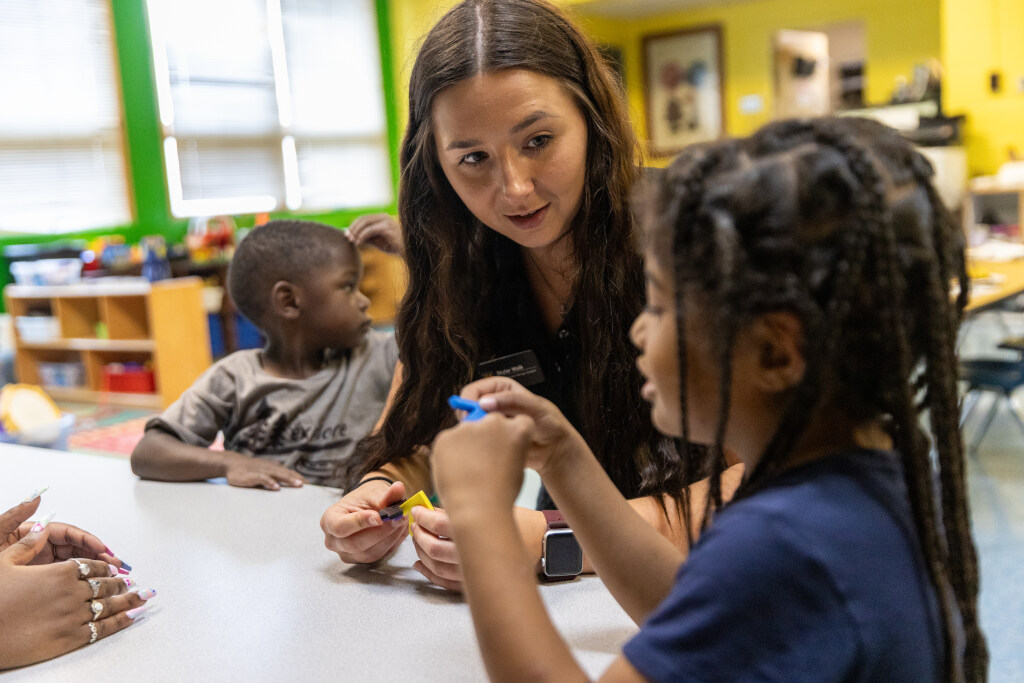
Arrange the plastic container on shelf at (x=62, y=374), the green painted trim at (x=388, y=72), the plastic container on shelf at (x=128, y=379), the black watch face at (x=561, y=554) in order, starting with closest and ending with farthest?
1. the black watch face at (x=561, y=554)
2. the plastic container on shelf at (x=128, y=379)
3. the plastic container on shelf at (x=62, y=374)
4. the green painted trim at (x=388, y=72)

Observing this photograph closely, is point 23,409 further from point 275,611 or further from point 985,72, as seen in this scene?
point 985,72

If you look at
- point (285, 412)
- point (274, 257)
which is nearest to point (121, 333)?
point (274, 257)

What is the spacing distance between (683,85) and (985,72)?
11.8 ft

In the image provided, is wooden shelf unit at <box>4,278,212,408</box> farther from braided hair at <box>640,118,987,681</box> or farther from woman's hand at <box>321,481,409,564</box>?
braided hair at <box>640,118,987,681</box>

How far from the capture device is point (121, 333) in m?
5.59

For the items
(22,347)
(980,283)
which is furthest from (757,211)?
(22,347)

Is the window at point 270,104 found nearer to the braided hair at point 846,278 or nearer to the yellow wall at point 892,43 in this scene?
the yellow wall at point 892,43

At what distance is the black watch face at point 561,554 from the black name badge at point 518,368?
0.38 meters

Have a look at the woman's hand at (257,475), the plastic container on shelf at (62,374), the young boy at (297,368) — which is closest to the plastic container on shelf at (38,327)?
the plastic container on shelf at (62,374)

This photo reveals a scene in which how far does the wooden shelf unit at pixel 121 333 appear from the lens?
5.36 meters

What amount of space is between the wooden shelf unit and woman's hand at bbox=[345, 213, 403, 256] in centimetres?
388

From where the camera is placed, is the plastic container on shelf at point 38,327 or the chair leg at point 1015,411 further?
the plastic container on shelf at point 38,327

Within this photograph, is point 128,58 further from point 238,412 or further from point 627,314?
point 627,314

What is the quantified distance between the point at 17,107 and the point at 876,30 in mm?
7375
